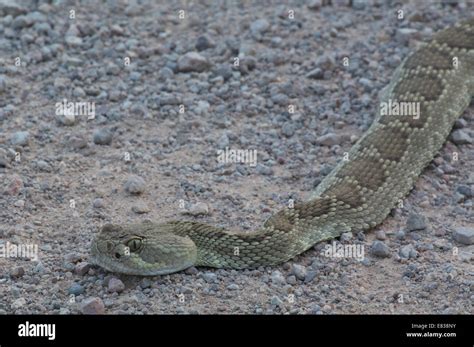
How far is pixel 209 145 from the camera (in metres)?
8.30

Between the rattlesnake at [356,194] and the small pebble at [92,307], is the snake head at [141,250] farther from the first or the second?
the small pebble at [92,307]

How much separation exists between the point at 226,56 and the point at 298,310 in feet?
12.9

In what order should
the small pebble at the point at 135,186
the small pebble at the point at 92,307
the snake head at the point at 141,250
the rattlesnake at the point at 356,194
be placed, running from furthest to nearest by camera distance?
the small pebble at the point at 135,186 → the rattlesnake at the point at 356,194 → the snake head at the point at 141,250 → the small pebble at the point at 92,307

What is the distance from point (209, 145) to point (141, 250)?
2005 mm

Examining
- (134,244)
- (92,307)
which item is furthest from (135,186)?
(92,307)

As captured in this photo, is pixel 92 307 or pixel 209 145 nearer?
pixel 92 307

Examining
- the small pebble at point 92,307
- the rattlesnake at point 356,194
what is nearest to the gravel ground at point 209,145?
the small pebble at point 92,307

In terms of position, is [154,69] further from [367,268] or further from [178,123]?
[367,268]

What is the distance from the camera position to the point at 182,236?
6.71m

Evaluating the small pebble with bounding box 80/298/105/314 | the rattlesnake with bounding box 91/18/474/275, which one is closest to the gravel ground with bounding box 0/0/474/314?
the small pebble with bounding box 80/298/105/314

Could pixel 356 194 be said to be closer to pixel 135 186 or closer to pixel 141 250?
pixel 135 186

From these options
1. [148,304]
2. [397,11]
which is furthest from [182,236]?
[397,11]

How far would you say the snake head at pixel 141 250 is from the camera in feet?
21.1

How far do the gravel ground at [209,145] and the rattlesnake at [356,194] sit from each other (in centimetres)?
12
